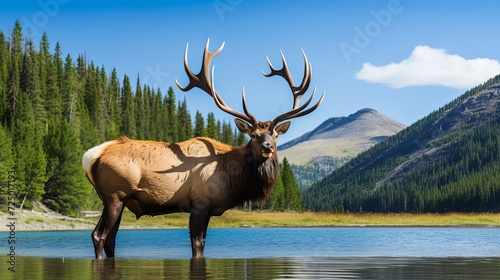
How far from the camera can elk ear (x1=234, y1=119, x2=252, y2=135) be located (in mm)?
15172

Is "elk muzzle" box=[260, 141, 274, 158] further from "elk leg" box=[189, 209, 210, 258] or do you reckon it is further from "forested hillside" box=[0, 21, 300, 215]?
"forested hillside" box=[0, 21, 300, 215]

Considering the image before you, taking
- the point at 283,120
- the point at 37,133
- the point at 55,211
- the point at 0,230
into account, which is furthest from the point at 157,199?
the point at 37,133

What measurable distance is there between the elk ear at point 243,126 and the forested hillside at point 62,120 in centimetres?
2088

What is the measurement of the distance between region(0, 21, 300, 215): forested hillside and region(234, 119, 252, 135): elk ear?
2088cm

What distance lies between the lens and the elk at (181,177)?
15312 millimetres

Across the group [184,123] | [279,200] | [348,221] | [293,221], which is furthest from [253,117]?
[184,123]

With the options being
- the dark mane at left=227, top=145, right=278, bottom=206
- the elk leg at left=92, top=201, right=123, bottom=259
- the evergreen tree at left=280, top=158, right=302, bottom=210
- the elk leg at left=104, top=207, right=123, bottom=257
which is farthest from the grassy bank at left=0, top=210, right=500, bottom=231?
the evergreen tree at left=280, top=158, right=302, bottom=210

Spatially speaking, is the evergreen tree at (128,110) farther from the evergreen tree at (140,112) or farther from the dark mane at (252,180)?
the dark mane at (252,180)

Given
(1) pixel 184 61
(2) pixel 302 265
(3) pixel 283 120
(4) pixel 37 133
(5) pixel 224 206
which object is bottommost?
(2) pixel 302 265

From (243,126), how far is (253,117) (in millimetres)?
304

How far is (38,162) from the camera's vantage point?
68.2 m

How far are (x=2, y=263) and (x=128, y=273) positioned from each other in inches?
162

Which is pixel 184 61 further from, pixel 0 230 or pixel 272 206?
pixel 272 206

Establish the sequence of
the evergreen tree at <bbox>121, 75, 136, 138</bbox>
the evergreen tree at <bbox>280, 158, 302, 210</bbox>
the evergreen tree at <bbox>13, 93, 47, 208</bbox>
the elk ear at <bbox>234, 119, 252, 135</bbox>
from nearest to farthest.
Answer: the elk ear at <bbox>234, 119, 252, 135</bbox>, the evergreen tree at <bbox>13, 93, 47, 208</bbox>, the evergreen tree at <bbox>121, 75, 136, 138</bbox>, the evergreen tree at <bbox>280, 158, 302, 210</bbox>
